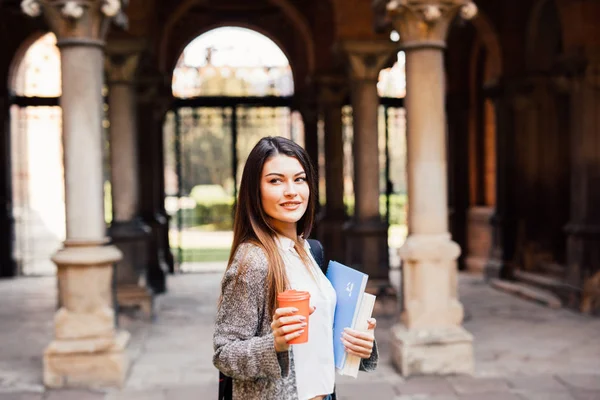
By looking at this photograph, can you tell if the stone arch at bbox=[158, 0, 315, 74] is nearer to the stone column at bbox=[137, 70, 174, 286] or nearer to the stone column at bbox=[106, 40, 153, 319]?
the stone column at bbox=[137, 70, 174, 286]

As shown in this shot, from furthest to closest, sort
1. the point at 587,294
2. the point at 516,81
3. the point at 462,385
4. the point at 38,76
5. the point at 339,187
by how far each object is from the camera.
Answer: the point at 38,76
the point at 339,187
the point at 516,81
the point at 587,294
the point at 462,385

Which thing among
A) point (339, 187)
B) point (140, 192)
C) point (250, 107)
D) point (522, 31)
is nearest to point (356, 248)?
point (339, 187)

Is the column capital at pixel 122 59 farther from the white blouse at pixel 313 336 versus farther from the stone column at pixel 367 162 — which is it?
the white blouse at pixel 313 336

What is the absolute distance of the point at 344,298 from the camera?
1.98m

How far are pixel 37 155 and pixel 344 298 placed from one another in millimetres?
12872

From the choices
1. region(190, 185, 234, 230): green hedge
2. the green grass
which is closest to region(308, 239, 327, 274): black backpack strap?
region(190, 185, 234, 230): green hedge

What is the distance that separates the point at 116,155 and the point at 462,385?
5.02 meters

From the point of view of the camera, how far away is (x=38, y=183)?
1391 centimetres

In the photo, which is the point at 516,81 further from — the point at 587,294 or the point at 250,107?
the point at 250,107

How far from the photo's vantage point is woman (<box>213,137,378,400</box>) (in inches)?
72.2

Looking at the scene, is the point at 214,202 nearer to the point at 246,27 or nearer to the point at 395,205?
the point at 246,27

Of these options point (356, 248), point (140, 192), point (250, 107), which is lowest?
point (356, 248)

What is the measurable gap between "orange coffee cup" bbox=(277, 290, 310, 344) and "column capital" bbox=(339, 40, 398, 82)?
688 centimetres

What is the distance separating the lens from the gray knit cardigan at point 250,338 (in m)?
1.81
